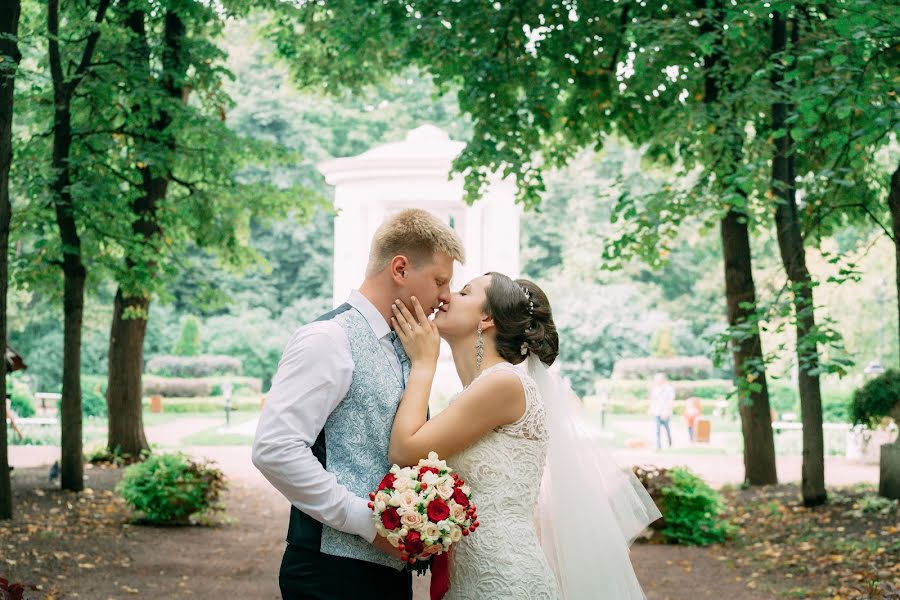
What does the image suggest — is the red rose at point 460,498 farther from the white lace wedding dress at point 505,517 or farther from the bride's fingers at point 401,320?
the bride's fingers at point 401,320

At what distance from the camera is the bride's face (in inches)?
154

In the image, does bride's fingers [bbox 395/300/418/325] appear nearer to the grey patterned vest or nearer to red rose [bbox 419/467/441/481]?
the grey patterned vest

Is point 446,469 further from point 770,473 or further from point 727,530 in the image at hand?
point 770,473

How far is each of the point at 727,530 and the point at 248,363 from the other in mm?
28068

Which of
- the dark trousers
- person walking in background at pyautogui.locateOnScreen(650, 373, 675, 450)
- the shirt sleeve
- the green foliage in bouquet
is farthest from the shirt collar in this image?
person walking in background at pyautogui.locateOnScreen(650, 373, 675, 450)

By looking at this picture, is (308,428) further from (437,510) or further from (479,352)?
(479,352)

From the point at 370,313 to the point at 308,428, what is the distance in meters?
0.52

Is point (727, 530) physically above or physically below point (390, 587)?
below

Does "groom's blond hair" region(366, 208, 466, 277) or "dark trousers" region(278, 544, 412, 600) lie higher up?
"groom's blond hair" region(366, 208, 466, 277)

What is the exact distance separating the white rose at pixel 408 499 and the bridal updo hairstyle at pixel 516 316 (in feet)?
3.25

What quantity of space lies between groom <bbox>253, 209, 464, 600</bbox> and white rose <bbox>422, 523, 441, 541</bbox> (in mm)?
162

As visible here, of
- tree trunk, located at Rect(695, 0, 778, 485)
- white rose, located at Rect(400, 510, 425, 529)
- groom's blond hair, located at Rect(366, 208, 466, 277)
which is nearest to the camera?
white rose, located at Rect(400, 510, 425, 529)

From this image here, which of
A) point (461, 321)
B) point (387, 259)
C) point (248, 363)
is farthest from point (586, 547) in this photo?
point (248, 363)

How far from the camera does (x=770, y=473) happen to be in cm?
1386
